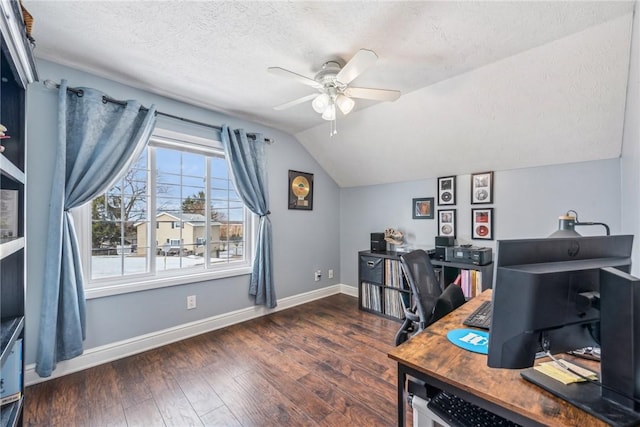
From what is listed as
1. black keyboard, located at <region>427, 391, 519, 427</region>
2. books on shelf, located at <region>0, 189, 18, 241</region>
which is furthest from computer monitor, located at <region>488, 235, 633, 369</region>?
books on shelf, located at <region>0, 189, 18, 241</region>

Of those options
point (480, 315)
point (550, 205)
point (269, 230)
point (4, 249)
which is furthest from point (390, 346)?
point (4, 249)

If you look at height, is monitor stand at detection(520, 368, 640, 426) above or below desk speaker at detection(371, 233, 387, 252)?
below

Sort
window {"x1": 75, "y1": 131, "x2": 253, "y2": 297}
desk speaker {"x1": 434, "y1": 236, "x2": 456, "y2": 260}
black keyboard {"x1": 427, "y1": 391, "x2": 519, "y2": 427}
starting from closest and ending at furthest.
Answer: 1. black keyboard {"x1": 427, "y1": 391, "x2": 519, "y2": 427}
2. window {"x1": 75, "y1": 131, "x2": 253, "y2": 297}
3. desk speaker {"x1": 434, "y1": 236, "x2": 456, "y2": 260}

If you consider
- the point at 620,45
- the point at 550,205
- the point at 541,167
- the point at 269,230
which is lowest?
the point at 269,230

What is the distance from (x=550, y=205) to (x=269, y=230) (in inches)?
113

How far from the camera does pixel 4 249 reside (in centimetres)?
98

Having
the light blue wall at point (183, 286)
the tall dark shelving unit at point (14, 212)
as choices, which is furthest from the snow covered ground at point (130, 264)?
the tall dark shelving unit at point (14, 212)

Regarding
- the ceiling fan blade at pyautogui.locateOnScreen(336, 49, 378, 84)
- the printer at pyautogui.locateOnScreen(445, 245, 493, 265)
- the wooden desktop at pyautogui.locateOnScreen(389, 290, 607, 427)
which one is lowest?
the wooden desktop at pyautogui.locateOnScreen(389, 290, 607, 427)

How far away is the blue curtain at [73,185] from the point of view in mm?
1855

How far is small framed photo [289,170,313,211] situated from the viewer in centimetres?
358

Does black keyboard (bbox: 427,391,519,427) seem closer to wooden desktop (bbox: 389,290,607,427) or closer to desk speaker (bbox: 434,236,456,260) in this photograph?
wooden desktop (bbox: 389,290,607,427)

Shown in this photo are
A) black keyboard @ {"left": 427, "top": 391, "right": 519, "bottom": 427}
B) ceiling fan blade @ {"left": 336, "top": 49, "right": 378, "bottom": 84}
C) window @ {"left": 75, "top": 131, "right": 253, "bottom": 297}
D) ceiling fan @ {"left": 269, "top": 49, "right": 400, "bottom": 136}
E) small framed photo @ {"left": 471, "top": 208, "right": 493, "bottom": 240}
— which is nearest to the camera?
black keyboard @ {"left": 427, "top": 391, "right": 519, "bottom": 427}

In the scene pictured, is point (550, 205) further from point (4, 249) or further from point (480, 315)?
point (4, 249)

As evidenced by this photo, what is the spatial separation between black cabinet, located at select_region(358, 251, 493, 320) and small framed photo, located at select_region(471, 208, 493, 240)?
0.38 m
